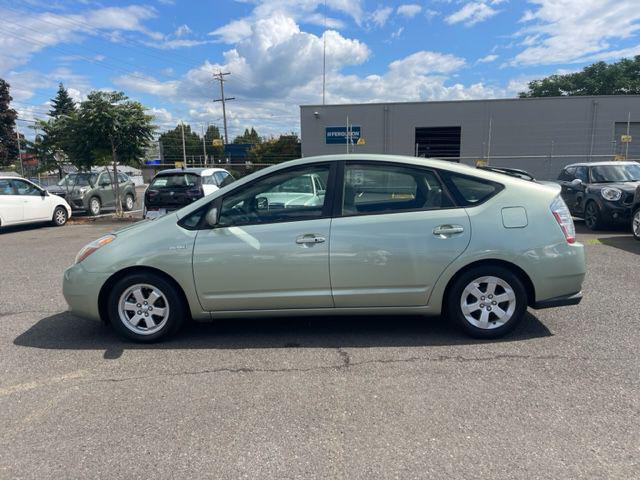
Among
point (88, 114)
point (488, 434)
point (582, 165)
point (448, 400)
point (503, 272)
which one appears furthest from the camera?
point (88, 114)

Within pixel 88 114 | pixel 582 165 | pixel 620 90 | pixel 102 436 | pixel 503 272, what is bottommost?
pixel 102 436

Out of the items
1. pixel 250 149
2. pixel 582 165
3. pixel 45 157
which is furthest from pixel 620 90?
pixel 45 157

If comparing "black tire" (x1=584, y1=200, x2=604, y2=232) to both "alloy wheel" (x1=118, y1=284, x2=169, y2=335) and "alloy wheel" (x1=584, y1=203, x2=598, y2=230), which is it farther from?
"alloy wheel" (x1=118, y1=284, x2=169, y2=335)

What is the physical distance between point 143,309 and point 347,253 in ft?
6.32

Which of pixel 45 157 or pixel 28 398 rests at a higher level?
pixel 45 157

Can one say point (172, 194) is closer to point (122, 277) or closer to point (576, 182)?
point (122, 277)

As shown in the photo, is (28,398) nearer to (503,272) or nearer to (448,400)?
(448,400)

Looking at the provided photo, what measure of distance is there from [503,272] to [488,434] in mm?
1675

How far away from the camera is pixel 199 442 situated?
9.23 ft

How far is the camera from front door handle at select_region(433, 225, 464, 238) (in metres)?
4.06

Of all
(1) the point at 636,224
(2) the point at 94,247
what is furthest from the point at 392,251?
(1) the point at 636,224

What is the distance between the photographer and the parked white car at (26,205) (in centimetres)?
1280

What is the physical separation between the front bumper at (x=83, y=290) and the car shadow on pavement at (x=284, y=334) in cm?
34

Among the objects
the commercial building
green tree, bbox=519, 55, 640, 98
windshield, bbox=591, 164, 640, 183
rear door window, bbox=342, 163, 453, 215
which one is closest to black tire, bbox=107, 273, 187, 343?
rear door window, bbox=342, 163, 453, 215
